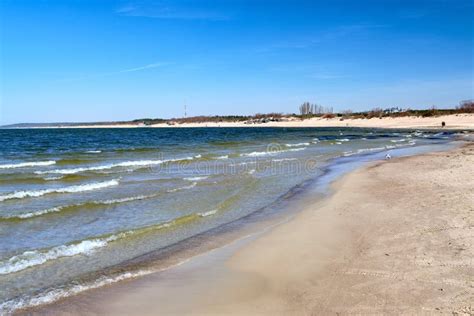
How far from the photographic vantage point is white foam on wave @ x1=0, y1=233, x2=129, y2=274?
22.7ft

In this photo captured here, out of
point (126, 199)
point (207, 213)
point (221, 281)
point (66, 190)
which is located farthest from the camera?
point (66, 190)

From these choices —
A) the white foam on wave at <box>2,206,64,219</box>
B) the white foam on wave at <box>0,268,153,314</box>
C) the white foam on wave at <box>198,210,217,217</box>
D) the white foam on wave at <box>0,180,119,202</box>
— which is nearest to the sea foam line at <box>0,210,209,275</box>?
the white foam on wave at <box>0,268,153,314</box>

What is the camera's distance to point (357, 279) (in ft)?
19.1

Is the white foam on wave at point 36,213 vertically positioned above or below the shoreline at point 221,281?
above

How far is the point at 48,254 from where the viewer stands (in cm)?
750

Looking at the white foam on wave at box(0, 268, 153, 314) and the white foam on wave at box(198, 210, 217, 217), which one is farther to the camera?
the white foam on wave at box(198, 210, 217, 217)

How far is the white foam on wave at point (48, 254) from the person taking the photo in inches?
272

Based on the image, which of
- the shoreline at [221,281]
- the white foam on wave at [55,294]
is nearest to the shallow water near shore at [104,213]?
the white foam on wave at [55,294]

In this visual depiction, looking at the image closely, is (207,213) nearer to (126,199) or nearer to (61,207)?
(126,199)

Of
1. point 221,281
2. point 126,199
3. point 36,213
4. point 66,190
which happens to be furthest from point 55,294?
point 66,190

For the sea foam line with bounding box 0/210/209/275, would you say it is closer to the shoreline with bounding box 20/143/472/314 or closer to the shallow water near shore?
the shallow water near shore

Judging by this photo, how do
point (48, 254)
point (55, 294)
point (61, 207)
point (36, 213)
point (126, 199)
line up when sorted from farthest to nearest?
Answer: point (126, 199) → point (61, 207) → point (36, 213) → point (48, 254) → point (55, 294)

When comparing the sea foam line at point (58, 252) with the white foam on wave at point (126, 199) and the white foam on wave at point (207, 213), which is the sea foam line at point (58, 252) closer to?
the white foam on wave at point (207, 213)

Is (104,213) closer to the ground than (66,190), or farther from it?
closer to the ground
